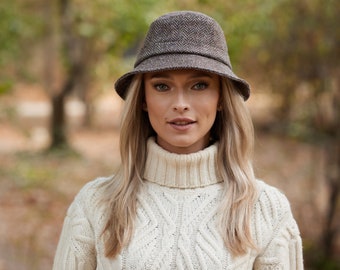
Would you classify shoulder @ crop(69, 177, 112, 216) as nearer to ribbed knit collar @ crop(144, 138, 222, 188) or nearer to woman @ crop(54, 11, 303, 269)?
woman @ crop(54, 11, 303, 269)

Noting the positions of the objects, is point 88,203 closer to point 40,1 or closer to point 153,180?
point 153,180

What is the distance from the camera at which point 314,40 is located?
6926 mm

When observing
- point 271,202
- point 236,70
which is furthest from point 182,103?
point 236,70

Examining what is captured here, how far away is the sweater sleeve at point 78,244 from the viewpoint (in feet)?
7.39

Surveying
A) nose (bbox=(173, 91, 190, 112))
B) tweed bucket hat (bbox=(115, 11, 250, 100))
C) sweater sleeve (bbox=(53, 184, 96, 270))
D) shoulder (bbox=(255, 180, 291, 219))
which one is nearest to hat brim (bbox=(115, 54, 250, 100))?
tweed bucket hat (bbox=(115, 11, 250, 100))

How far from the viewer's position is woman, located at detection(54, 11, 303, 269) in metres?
2.11

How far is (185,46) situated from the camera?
6.88 feet

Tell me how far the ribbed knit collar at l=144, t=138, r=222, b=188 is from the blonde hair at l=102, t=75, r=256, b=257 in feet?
0.14

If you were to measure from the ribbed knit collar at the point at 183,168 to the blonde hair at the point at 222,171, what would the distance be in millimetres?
41

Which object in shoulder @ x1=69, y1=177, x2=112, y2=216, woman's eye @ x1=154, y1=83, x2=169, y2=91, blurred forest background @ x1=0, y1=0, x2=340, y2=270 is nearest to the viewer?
woman's eye @ x1=154, y1=83, x2=169, y2=91

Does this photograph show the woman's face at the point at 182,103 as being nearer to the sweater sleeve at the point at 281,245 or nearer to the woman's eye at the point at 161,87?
the woman's eye at the point at 161,87

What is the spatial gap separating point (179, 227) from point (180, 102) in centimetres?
43

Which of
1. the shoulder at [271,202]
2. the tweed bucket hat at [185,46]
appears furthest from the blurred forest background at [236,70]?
the tweed bucket hat at [185,46]

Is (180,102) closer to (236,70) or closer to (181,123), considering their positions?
(181,123)
